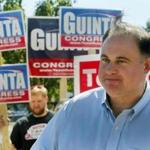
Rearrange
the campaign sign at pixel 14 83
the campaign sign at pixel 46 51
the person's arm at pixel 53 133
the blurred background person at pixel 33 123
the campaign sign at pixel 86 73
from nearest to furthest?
the person's arm at pixel 53 133
the campaign sign at pixel 86 73
the blurred background person at pixel 33 123
the campaign sign at pixel 14 83
the campaign sign at pixel 46 51

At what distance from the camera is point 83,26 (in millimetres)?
5949

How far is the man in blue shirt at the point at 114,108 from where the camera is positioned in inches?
78.4

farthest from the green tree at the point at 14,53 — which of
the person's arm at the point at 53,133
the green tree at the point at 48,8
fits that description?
the person's arm at the point at 53,133

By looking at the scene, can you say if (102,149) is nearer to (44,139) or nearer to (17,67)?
(44,139)

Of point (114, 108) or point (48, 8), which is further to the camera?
point (48, 8)

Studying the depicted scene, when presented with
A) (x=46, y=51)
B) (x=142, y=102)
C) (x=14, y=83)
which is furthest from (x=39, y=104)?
(x=142, y=102)

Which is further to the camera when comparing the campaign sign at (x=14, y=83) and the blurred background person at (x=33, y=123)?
the campaign sign at (x=14, y=83)

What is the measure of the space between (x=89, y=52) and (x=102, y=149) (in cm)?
390

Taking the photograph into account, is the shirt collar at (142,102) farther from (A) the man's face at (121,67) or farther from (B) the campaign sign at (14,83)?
(B) the campaign sign at (14,83)

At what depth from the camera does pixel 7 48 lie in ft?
19.8

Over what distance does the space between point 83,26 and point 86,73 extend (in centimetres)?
124

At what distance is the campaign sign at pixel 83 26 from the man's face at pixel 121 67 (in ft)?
12.6

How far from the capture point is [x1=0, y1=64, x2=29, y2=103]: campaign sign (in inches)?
229

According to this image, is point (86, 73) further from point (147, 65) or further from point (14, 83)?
point (147, 65)
